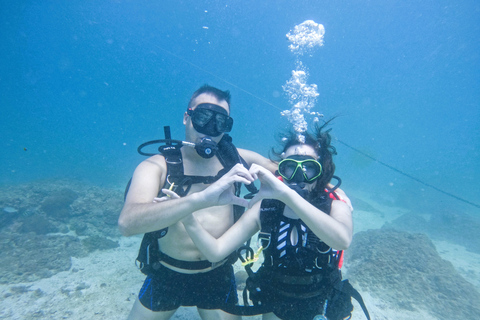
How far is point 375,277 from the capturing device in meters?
7.33

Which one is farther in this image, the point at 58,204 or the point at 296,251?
the point at 58,204

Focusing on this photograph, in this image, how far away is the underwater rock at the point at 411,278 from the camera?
21.6ft

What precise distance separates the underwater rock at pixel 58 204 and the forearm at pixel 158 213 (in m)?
11.5

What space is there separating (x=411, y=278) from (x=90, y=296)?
9.50 meters

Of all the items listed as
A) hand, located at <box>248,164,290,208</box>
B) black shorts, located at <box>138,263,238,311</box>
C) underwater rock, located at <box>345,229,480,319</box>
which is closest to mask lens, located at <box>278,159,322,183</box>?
hand, located at <box>248,164,290,208</box>

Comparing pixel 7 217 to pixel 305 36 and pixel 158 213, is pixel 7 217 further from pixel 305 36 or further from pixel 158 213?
pixel 305 36

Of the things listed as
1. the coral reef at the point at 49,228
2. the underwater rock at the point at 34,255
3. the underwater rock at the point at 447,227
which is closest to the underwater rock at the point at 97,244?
the coral reef at the point at 49,228

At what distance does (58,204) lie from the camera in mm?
11289

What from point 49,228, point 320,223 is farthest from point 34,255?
point 320,223

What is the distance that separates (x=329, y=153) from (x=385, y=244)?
27.3 ft

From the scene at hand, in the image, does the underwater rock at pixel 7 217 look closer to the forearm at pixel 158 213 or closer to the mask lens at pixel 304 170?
the forearm at pixel 158 213

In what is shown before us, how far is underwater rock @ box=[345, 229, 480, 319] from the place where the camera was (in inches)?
259

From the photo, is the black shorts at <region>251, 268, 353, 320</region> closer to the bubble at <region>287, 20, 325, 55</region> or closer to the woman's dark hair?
the woman's dark hair

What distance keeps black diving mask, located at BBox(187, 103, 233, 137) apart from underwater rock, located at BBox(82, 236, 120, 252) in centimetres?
806
